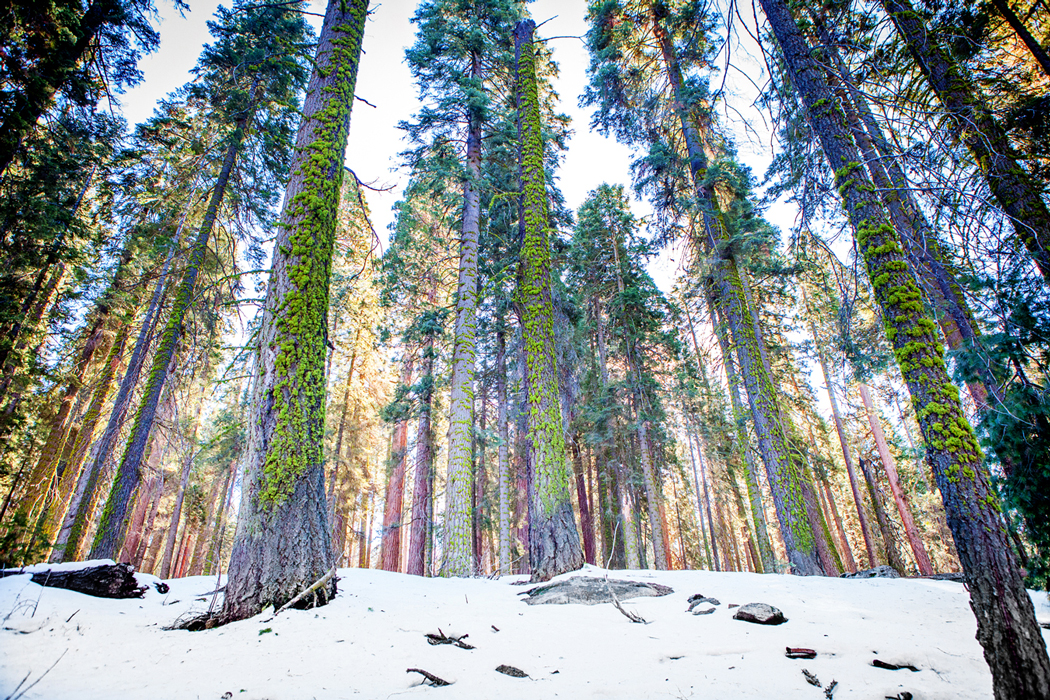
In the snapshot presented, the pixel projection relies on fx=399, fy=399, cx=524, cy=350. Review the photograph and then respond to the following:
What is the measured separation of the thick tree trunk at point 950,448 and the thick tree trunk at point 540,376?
3821mm

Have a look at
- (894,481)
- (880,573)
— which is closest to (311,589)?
(880,573)

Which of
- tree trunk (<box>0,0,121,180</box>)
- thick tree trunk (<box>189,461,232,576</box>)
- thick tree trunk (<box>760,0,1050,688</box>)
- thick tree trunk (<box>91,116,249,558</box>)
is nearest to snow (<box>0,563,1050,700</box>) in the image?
thick tree trunk (<box>760,0,1050,688</box>)

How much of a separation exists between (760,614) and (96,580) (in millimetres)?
6160

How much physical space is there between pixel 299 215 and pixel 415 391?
7666mm

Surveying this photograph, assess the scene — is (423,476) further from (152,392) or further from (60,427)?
(60,427)

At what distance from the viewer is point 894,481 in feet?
47.8

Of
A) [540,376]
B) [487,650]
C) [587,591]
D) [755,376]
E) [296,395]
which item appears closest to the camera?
[487,650]

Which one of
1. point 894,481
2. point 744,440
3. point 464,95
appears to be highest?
point 464,95

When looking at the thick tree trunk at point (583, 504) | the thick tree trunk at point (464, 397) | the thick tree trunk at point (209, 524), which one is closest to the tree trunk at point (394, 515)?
the thick tree trunk at point (464, 397)

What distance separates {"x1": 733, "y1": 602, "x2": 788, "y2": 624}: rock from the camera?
3.03 meters

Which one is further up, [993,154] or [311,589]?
[993,154]

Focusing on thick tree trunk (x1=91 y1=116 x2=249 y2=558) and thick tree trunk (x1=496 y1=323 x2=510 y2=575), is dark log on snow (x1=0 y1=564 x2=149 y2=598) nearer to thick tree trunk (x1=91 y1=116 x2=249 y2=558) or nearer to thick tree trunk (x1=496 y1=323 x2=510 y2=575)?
thick tree trunk (x1=91 y1=116 x2=249 y2=558)

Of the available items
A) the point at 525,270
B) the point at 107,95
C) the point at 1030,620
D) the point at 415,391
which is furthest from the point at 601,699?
the point at 107,95

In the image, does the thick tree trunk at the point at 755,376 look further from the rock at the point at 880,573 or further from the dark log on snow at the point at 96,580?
the dark log on snow at the point at 96,580
